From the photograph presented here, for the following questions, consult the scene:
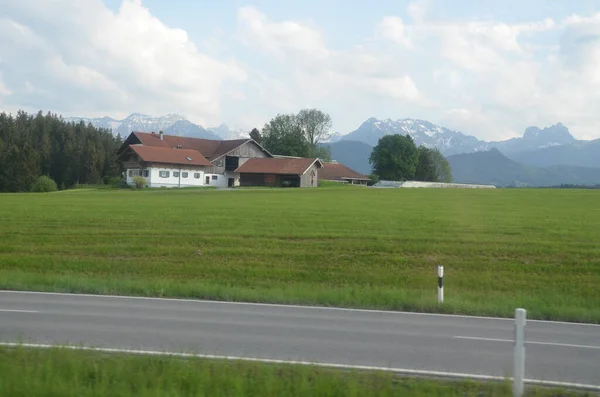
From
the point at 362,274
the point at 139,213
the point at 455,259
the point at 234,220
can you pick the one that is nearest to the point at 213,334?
the point at 362,274

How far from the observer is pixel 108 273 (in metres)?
22.2

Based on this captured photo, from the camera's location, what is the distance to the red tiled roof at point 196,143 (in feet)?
315

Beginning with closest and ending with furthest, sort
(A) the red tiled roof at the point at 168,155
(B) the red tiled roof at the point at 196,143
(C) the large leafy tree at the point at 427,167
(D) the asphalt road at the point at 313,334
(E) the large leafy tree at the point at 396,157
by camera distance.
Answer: (D) the asphalt road at the point at 313,334 < (A) the red tiled roof at the point at 168,155 < (B) the red tiled roof at the point at 196,143 < (E) the large leafy tree at the point at 396,157 < (C) the large leafy tree at the point at 427,167

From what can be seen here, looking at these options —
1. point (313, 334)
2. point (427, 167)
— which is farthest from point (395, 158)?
point (313, 334)

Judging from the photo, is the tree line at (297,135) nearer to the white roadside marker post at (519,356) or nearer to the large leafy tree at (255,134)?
the large leafy tree at (255,134)

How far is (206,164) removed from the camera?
9212 cm

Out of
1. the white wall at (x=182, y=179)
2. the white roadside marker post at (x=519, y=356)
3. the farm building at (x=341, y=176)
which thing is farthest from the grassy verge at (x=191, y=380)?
the farm building at (x=341, y=176)

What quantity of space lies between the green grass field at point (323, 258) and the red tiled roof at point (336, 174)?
82.2m

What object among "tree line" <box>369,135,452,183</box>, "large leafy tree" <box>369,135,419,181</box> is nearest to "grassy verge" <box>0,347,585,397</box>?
"tree line" <box>369,135,452,183</box>

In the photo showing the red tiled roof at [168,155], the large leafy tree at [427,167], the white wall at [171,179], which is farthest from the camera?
the large leafy tree at [427,167]

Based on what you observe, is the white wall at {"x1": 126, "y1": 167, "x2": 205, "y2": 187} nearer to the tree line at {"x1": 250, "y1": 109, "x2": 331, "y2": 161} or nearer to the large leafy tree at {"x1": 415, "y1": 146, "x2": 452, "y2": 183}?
the tree line at {"x1": 250, "y1": 109, "x2": 331, "y2": 161}

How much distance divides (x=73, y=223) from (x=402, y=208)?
779 inches

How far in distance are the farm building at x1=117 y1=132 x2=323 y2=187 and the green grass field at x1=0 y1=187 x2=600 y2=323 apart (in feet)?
166

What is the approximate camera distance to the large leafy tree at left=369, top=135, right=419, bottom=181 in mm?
123875
